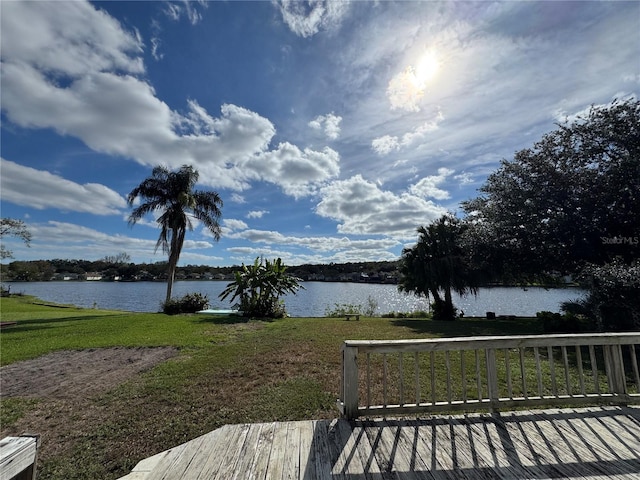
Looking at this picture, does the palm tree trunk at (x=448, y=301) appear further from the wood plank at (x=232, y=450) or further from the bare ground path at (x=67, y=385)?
the wood plank at (x=232, y=450)

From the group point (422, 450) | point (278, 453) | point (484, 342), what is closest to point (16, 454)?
point (278, 453)

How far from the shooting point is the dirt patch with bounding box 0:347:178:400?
533cm

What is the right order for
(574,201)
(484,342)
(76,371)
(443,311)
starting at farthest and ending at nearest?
1. (443,311)
2. (574,201)
3. (76,371)
4. (484,342)

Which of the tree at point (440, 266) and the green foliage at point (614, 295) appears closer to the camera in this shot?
the green foliage at point (614, 295)

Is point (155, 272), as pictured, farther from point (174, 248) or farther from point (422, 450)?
point (422, 450)

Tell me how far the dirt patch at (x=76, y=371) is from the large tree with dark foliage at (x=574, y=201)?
1324 centimetres

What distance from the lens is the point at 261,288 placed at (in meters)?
17.1

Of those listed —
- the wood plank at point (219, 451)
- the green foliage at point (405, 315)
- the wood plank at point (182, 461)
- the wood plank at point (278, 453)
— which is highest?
the wood plank at point (278, 453)

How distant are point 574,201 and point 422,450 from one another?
1370cm

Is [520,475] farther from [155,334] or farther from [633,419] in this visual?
[155,334]

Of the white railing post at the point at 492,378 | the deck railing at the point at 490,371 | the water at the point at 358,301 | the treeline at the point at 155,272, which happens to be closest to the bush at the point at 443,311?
the water at the point at 358,301

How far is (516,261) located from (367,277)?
50.0 m

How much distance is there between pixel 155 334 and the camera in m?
10.3

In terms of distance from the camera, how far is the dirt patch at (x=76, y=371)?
210 inches
